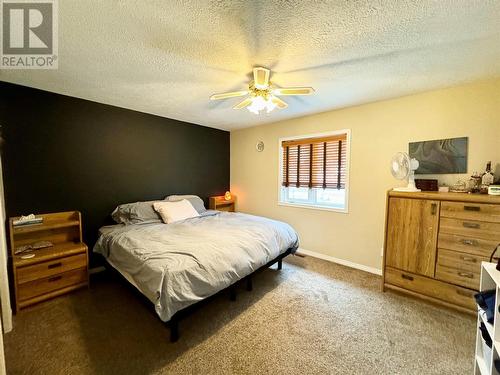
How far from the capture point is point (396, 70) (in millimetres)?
1918

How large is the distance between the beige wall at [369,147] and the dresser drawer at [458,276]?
75 centimetres

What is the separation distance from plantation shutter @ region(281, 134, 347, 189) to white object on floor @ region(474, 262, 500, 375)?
190 cm

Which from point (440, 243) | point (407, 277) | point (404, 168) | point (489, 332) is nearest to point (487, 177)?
point (404, 168)

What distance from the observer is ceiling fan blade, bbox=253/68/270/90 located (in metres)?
1.81

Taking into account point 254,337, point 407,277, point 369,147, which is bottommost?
point 254,337

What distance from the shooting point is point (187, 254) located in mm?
1824

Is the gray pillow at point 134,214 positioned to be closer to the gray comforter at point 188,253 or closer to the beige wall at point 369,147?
the gray comforter at point 188,253

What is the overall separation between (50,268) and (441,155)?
434cm

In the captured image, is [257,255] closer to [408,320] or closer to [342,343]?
[342,343]

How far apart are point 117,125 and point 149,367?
9.39ft

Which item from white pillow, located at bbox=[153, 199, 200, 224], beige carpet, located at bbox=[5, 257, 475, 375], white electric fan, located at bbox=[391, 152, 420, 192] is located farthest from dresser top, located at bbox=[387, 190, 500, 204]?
white pillow, located at bbox=[153, 199, 200, 224]

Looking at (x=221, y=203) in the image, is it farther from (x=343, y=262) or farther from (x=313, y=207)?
(x=343, y=262)

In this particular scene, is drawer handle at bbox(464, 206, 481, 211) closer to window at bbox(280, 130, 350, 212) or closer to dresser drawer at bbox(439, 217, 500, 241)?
dresser drawer at bbox(439, 217, 500, 241)

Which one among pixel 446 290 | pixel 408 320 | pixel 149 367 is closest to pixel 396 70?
pixel 446 290
